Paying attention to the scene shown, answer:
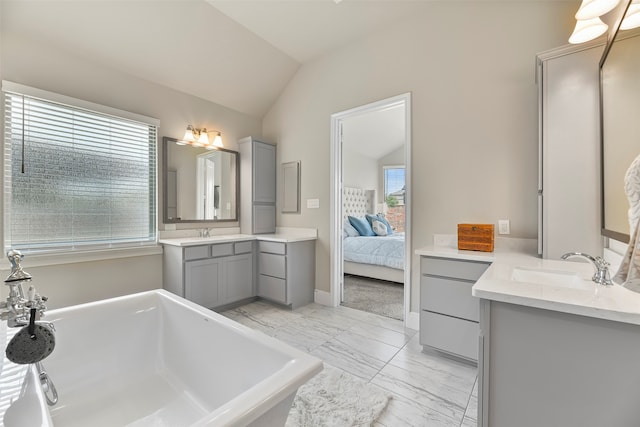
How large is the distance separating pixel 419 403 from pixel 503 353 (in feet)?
2.74

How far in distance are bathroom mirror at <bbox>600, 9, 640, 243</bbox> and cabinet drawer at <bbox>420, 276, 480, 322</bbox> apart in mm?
847

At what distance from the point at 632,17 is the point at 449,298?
1.76 meters

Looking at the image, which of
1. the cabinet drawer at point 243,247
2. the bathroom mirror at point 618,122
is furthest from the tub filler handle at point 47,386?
the bathroom mirror at point 618,122

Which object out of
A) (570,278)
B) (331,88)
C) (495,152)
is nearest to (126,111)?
(331,88)

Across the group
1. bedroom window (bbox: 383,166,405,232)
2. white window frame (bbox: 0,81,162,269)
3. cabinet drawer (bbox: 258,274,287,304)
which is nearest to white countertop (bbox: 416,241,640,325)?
cabinet drawer (bbox: 258,274,287,304)

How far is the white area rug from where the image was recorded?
59.9 inches

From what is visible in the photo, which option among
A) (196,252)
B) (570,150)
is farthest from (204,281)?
(570,150)

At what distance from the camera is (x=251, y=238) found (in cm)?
344

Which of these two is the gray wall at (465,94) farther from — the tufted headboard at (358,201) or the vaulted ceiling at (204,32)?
the tufted headboard at (358,201)

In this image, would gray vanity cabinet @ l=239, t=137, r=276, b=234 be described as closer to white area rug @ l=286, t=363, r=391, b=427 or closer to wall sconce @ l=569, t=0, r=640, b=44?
white area rug @ l=286, t=363, r=391, b=427

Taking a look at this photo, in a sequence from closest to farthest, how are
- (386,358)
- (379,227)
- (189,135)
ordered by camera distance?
(386,358), (189,135), (379,227)

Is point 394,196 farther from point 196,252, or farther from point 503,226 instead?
point 196,252

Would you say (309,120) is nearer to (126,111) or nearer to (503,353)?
(126,111)

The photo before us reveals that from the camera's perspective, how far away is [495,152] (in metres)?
2.31
